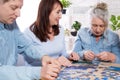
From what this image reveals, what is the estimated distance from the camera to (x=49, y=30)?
7.91 feet

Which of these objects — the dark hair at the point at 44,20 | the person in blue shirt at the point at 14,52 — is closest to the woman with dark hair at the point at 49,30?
the dark hair at the point at 44,20

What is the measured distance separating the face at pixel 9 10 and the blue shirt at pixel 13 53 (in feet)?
0.47

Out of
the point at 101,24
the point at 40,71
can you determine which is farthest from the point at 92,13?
the point at 40,71

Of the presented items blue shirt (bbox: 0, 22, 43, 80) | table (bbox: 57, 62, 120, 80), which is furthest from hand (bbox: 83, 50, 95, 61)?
blue shirt (bbox: 0, 22, 43, 80)

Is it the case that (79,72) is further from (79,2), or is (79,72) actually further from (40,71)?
(79,2)

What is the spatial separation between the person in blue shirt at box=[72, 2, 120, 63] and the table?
2.59ft

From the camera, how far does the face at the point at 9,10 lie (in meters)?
1.38

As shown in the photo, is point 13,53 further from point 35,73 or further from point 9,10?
point 35,73

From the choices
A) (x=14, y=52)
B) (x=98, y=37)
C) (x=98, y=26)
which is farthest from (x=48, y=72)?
(x=98, y=37)

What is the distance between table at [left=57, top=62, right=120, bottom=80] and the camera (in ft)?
4.38

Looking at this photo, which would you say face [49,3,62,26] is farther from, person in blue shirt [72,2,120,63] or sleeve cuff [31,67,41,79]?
sleeve cuff [31,67,41,79]

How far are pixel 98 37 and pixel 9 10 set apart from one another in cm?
138

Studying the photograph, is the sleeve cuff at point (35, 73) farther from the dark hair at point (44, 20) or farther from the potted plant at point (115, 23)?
the potted plant at point (115, 23)

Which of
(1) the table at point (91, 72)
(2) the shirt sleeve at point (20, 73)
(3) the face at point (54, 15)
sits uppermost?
(3) the face at point (54, 15)
